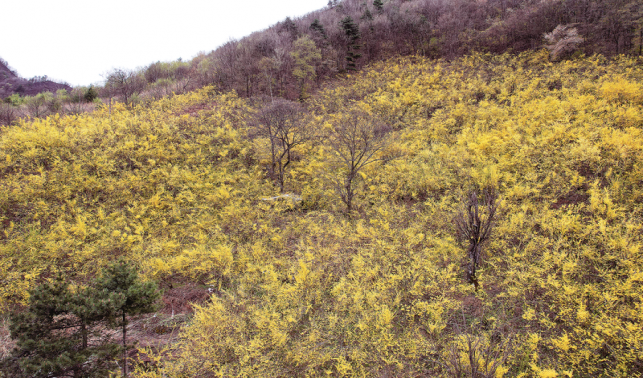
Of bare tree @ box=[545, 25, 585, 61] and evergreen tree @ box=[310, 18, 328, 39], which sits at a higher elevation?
evergreen tree @ box=[310, 18, 328, 39]

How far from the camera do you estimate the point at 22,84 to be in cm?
3175

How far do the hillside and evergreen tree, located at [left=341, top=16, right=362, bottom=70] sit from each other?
10.4 m

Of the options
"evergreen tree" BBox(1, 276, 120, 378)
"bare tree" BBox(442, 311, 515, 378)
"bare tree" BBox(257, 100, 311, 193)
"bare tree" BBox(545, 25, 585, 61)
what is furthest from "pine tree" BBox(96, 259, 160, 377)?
"bare tree" BBox(545, 25, 585, 61)

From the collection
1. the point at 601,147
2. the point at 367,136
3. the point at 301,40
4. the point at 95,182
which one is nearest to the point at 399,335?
the point at 367,136

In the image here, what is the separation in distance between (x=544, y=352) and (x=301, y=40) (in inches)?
1104

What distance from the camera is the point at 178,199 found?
12766mm

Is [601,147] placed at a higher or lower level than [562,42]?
lower

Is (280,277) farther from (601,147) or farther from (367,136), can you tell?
(601,147)

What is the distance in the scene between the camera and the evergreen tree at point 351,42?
88.9ft

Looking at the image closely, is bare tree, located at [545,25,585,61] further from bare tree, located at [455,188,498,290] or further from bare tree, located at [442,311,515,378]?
bare tree, located at [442,311,515,378]

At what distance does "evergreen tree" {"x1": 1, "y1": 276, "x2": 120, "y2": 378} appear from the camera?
15.3 feet

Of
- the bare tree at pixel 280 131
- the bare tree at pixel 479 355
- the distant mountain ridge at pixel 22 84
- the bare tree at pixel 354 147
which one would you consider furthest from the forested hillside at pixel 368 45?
the bare tree at pixel 479 355

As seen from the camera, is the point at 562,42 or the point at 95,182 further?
the point at 562,42

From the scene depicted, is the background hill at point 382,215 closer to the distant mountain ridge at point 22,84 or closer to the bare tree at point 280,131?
the bare tree at point 280,131
